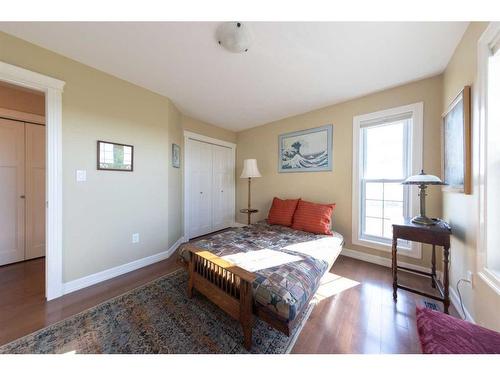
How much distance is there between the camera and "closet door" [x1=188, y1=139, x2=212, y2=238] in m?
3.50

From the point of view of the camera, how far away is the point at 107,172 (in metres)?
2.10

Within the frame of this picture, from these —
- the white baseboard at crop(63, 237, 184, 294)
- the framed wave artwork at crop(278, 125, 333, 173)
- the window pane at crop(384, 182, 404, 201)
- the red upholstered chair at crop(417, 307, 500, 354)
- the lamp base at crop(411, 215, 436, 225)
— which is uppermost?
the framed wave artwork at crop(278, 125, 333, 173)

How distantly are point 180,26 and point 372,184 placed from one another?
2.79 metres

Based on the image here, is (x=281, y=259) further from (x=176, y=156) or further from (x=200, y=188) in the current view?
(x=200, y=188)

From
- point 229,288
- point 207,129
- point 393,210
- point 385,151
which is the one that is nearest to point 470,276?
point 393,210

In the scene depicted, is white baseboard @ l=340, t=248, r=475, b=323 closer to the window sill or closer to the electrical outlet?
the window sill

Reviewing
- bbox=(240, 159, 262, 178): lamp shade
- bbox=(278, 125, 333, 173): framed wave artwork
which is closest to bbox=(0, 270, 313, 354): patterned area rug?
bbox=(278, 125, 333, 173): framed wave artwork

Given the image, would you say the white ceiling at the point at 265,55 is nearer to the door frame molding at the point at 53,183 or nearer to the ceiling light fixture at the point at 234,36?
the ceiling light fixture at the point at 234,36

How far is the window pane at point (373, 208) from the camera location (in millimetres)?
2504

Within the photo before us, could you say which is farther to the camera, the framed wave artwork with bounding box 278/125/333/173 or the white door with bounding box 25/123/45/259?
the framed wave artwork with bounding box 278/125/333/173

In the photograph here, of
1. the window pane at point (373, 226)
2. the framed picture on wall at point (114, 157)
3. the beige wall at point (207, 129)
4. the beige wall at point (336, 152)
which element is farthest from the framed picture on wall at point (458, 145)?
the beige wall at point (207, 129)
